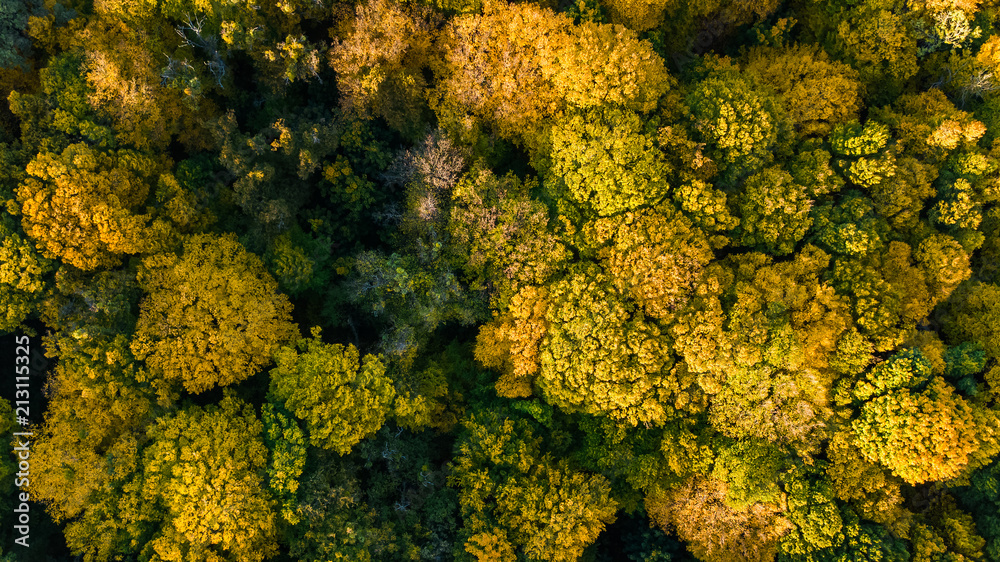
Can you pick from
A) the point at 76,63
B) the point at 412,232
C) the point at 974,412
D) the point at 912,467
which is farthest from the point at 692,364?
the point at 76,63

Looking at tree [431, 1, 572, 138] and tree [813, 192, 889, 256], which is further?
tree [431, 1, 572, 138]

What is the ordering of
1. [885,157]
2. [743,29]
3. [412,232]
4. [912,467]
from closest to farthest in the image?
[912,467] < [885,157] < [412,232] < [743,29]

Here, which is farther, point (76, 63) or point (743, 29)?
point (743, 29)

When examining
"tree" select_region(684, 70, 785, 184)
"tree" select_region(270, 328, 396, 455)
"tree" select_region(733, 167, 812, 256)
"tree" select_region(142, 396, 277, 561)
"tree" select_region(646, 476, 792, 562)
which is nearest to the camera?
"tree" select_region(142, 396, 277, 561)

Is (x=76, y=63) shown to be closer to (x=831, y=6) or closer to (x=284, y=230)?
(x=284, y=230)

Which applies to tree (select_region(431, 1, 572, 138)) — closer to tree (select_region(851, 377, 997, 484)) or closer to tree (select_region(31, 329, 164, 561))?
tree (select_region(31, 329, 164, 561))

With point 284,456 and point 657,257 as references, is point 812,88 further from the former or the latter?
point 284,456

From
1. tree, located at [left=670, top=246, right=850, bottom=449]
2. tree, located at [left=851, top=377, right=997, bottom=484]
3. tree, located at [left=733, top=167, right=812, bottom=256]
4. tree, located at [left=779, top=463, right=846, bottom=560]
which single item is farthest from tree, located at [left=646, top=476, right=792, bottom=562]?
tree, located at [left=733, top=167, right=812, bottom=256]

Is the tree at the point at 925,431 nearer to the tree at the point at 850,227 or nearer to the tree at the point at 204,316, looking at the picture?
the tree at the point at 850,227
